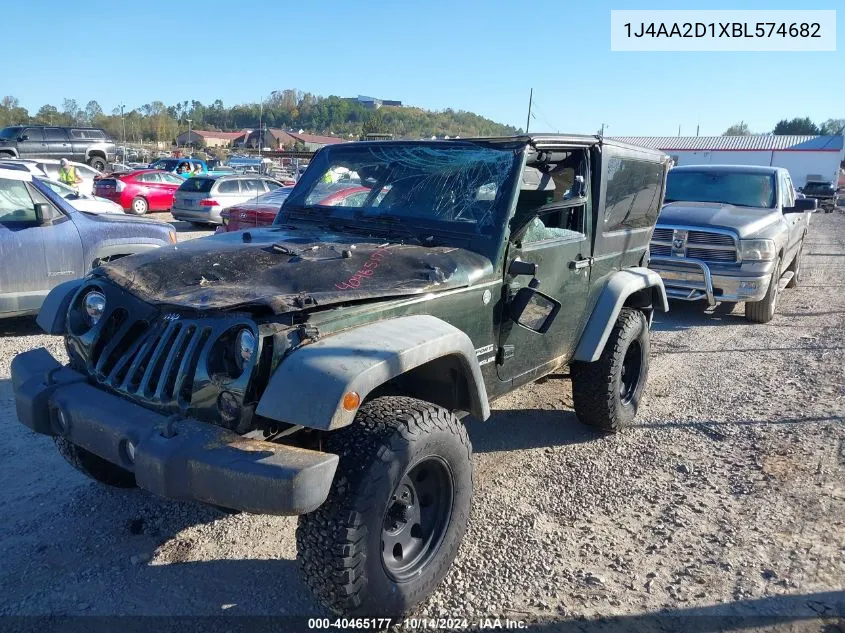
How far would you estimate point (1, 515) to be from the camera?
3500 mm

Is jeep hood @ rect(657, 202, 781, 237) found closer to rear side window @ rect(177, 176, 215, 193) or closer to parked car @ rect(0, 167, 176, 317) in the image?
parked car @ rect(0, 167, 176, 317)

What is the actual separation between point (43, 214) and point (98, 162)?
2276 centimetres

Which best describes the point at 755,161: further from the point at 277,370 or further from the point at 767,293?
the point at 277,370

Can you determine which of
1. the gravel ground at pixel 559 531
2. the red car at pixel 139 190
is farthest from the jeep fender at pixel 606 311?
the red car at pixel 139 190

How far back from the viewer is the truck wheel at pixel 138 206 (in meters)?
20.2

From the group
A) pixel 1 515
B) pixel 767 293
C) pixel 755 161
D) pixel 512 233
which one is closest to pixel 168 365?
pixel 1 515

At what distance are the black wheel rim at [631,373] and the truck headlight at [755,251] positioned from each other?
147 inches

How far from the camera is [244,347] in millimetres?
2578

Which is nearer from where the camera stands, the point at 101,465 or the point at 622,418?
the point at 101,465

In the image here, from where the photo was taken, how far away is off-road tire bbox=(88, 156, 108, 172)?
26641 mm

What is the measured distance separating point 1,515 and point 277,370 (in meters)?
2.13

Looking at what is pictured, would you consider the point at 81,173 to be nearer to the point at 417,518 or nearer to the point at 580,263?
the point at 580,263

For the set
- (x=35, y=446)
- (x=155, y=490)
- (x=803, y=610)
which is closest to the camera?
(x=155, y=490)

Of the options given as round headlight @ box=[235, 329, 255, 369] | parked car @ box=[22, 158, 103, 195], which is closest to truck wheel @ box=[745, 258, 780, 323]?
round headlight @ box=[235, 329, 255, 369]
